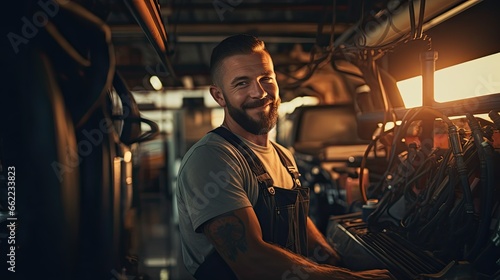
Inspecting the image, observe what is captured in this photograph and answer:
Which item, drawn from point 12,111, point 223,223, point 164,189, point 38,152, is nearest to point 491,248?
point 223,223

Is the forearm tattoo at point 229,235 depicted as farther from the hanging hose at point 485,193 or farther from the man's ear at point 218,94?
the hanging hose at point 485,193

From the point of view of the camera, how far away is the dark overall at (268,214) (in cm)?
195

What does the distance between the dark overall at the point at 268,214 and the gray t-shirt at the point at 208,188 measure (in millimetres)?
32

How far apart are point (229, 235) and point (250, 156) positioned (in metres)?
0.39

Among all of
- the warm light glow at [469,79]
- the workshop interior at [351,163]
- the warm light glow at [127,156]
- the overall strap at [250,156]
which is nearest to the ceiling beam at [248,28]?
the workshop interior at [351,163]

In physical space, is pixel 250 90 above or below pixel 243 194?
above

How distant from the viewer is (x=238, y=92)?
2.14m

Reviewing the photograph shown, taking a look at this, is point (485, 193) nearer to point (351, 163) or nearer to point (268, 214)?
point (268, 214)

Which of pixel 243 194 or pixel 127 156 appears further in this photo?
pixel 127 156

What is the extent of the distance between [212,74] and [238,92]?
181 mm

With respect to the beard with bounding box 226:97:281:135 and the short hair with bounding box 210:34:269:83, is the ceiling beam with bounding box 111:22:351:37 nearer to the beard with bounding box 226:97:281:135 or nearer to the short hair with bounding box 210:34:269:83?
the short hair with bounding box 210:34:269:83

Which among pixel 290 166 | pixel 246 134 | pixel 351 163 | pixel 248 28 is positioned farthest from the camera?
pixel 248 28

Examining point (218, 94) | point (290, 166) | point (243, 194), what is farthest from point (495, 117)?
point (218, 94)

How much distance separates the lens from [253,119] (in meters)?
2.13
